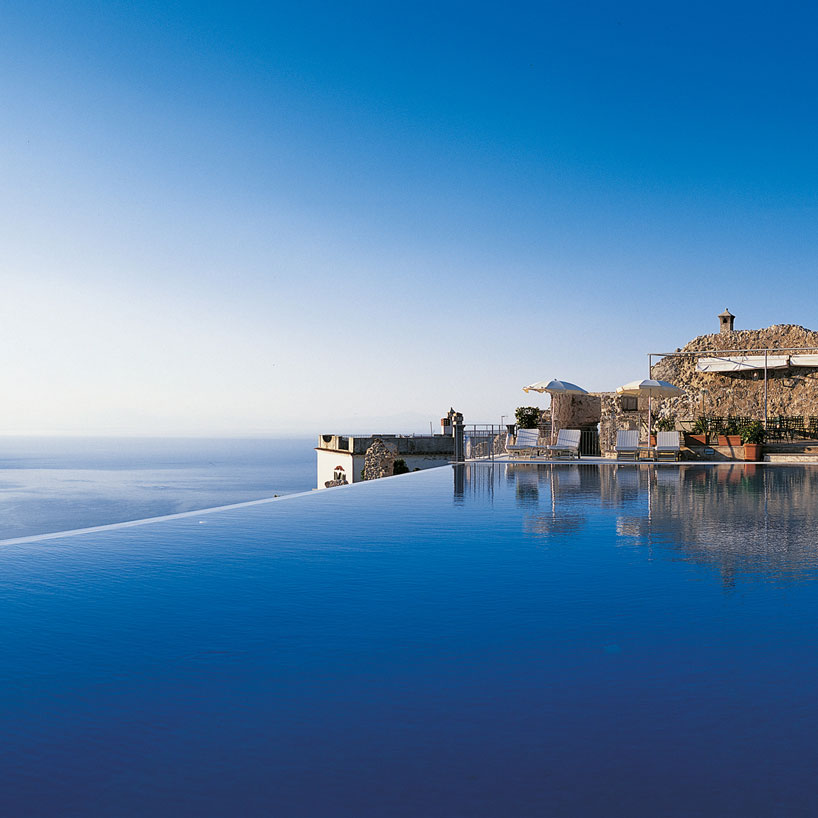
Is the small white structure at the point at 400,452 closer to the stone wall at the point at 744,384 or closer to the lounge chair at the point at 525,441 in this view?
the stone wall at the point at 744,384

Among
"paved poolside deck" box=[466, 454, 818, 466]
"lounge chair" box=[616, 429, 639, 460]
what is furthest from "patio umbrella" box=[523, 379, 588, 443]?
"paved poolside deck" box=[466, 454, 818, 466]

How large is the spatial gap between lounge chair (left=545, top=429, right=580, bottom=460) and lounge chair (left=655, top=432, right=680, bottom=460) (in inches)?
82.5

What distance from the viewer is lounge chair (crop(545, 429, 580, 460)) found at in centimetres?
1804

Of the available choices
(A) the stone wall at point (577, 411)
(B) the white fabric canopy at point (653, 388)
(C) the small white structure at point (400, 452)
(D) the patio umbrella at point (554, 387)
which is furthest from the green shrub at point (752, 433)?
(C) the small white structure at point (400, 452)

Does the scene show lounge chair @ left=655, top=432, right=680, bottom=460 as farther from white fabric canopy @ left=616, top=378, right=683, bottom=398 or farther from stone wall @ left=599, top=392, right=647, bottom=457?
stone wall @ left=599, top=392, right=647, bottom=457

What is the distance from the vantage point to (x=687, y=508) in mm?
8414

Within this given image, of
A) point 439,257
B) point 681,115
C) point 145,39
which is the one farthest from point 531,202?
point 145,39

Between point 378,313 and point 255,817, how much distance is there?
979 inches

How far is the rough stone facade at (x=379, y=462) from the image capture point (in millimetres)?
25500

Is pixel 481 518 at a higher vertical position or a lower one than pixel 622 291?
lower

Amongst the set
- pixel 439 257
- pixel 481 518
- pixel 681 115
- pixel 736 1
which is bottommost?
pixel 481 518

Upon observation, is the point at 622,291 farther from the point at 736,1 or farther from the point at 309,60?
the point at 309,60

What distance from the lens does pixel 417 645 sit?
10.6ft

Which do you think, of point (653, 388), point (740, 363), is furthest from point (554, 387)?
point (740, 363)
